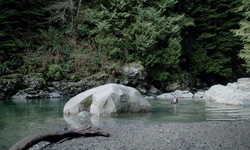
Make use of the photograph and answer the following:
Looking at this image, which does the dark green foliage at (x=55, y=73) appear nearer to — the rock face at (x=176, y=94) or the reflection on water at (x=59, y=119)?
the reflection on water at (x=59, y=119)

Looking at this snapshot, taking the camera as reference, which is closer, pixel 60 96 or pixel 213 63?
pixel 60 96

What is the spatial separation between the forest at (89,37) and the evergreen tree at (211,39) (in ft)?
9.08

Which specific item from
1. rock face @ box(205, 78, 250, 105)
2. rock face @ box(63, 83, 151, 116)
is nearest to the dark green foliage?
rock face @ box(63, 83, 151, 116)

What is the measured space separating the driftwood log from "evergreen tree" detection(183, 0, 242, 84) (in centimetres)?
1813

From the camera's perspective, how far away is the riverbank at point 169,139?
5727 millimetres

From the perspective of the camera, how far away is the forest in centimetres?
1836

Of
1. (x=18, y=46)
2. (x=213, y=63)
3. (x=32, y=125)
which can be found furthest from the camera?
(x=213, y=63)

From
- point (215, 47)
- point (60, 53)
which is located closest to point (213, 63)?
point (215, 47)

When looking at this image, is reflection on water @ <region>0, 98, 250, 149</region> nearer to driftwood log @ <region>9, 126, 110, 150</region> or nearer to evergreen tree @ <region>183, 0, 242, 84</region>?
driftwood log @ <region>9, 126, 110, 150</region>

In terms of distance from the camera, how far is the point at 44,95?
1734cm

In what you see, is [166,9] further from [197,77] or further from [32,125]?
[32,125]

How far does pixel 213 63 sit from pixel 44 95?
13841 millimetres

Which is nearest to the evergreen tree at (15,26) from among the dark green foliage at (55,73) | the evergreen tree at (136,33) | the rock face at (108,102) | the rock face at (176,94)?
the dark green foliage at (55,73)

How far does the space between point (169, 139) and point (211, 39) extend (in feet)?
66.0
